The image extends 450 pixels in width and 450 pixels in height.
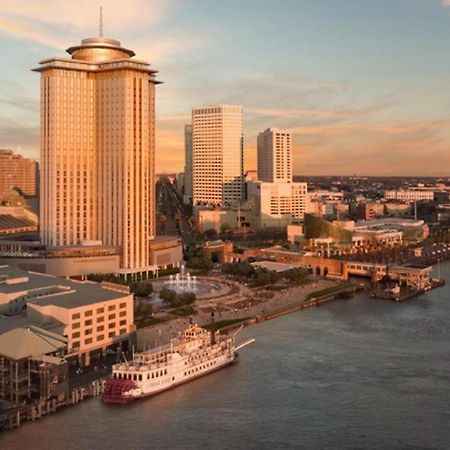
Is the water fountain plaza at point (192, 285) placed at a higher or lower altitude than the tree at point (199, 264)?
lower

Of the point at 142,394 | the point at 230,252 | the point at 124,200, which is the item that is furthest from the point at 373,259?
the point at 142,394

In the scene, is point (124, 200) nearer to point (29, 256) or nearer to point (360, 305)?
point (29, 256)

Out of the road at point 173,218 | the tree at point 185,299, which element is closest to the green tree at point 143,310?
the tree at point 185,299

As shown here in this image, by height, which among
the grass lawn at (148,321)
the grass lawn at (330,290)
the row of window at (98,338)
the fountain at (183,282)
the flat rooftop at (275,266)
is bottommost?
the grass lawn at (148,321)

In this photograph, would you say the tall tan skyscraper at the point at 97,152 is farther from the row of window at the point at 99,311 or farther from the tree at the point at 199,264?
the row of window at the point at 99,311

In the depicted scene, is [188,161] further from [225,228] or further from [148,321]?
[148,321]

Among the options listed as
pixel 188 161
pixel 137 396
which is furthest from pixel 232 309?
pixel 188 161
